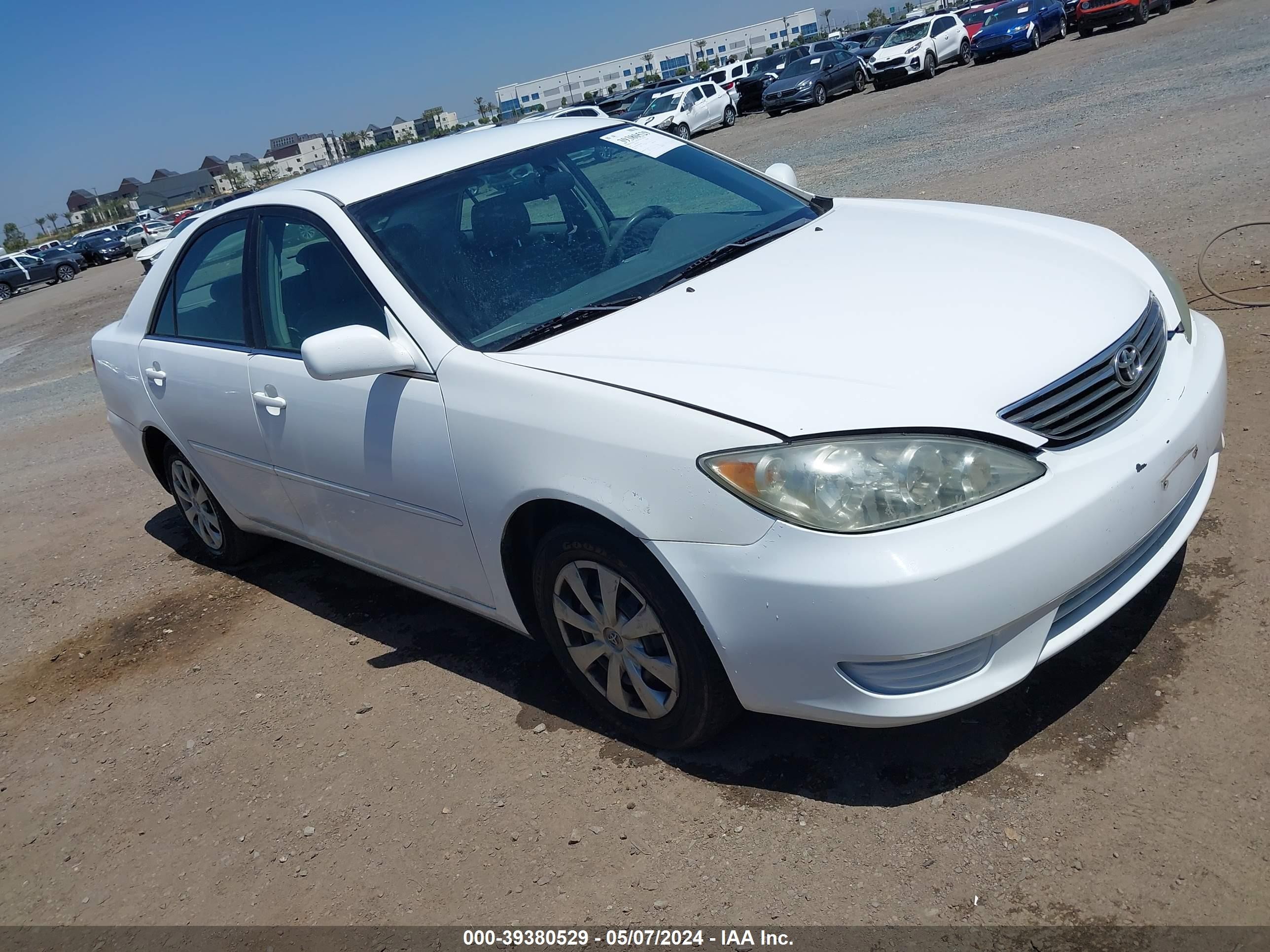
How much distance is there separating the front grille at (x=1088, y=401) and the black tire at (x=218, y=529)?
3711 millimetres

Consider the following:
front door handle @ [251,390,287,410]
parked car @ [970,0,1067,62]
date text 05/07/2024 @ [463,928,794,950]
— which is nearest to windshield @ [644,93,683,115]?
parked car @ [970,0,1067,62]

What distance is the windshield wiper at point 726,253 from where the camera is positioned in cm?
329

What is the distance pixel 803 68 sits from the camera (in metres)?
30.4

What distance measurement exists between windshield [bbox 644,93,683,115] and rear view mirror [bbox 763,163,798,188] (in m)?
25.8

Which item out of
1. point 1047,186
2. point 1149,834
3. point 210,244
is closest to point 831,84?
point 1047,186

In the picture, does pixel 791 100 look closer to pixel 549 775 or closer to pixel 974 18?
pixel 974 18

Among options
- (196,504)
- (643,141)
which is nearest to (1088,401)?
(643,141)

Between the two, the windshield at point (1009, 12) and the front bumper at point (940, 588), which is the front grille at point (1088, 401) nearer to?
the front bumper at point (940, 588)

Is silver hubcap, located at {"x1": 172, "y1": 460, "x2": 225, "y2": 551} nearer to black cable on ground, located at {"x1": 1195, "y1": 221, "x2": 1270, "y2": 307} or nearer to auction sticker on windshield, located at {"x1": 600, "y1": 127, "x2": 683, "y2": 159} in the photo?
auction sticker on windshield, located at {"x1": 600, "y1": 127, "x2": 683, "y2": 159}

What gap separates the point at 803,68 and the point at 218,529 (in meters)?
29.3

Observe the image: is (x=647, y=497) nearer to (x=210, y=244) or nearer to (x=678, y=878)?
(x=678, y=878)

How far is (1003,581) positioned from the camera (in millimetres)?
2289

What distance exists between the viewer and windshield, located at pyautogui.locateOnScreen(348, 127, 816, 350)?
322 centimetres

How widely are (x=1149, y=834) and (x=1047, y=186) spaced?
26.0 feet
